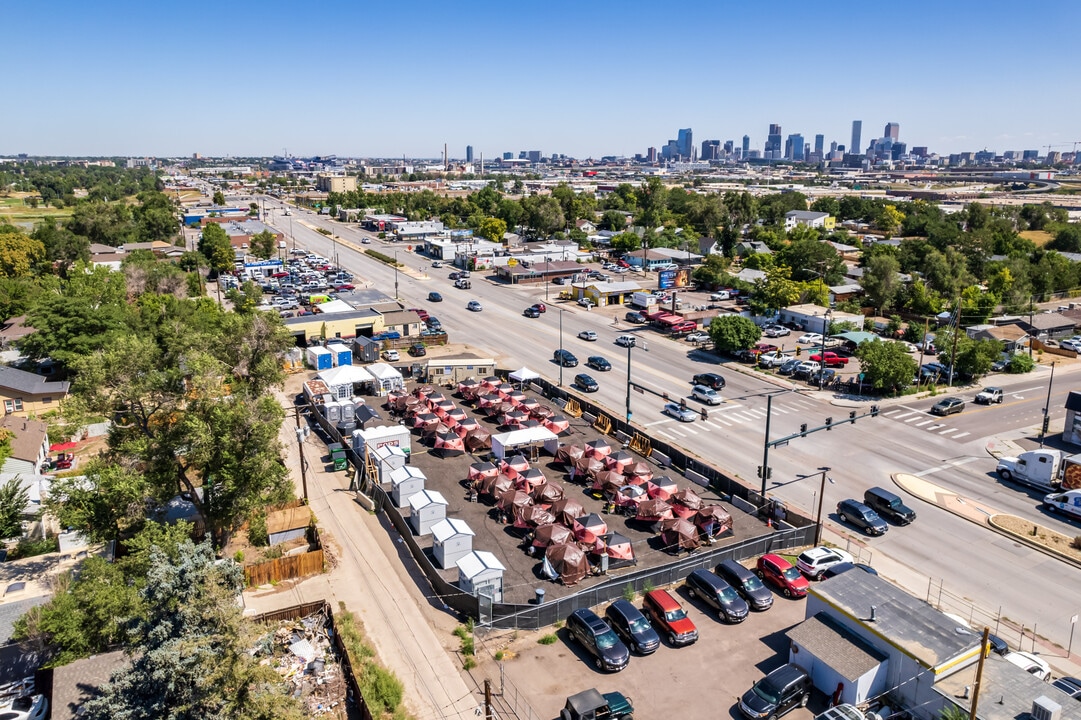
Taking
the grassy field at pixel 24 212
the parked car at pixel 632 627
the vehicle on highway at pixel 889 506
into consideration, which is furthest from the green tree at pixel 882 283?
the grassy field at pixel 24 212

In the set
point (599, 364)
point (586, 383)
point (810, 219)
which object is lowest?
point (586, 383)

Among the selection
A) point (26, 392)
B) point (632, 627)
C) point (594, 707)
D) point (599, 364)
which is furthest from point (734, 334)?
point (26, 392)

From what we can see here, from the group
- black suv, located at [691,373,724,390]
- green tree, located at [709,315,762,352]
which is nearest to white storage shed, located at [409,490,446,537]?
black suv, located at [691,373,724,390]

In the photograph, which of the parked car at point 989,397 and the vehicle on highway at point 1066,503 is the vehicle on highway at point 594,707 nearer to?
the vehicle on highway at point 1066,503

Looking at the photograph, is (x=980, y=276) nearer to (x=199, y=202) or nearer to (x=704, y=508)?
(x=704, y=508)

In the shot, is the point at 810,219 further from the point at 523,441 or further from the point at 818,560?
the point at 818,560

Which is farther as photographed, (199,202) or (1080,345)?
(199,202)

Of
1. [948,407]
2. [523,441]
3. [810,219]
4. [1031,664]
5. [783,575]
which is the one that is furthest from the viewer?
[810,219]

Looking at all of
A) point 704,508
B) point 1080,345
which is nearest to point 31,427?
point 704,508
